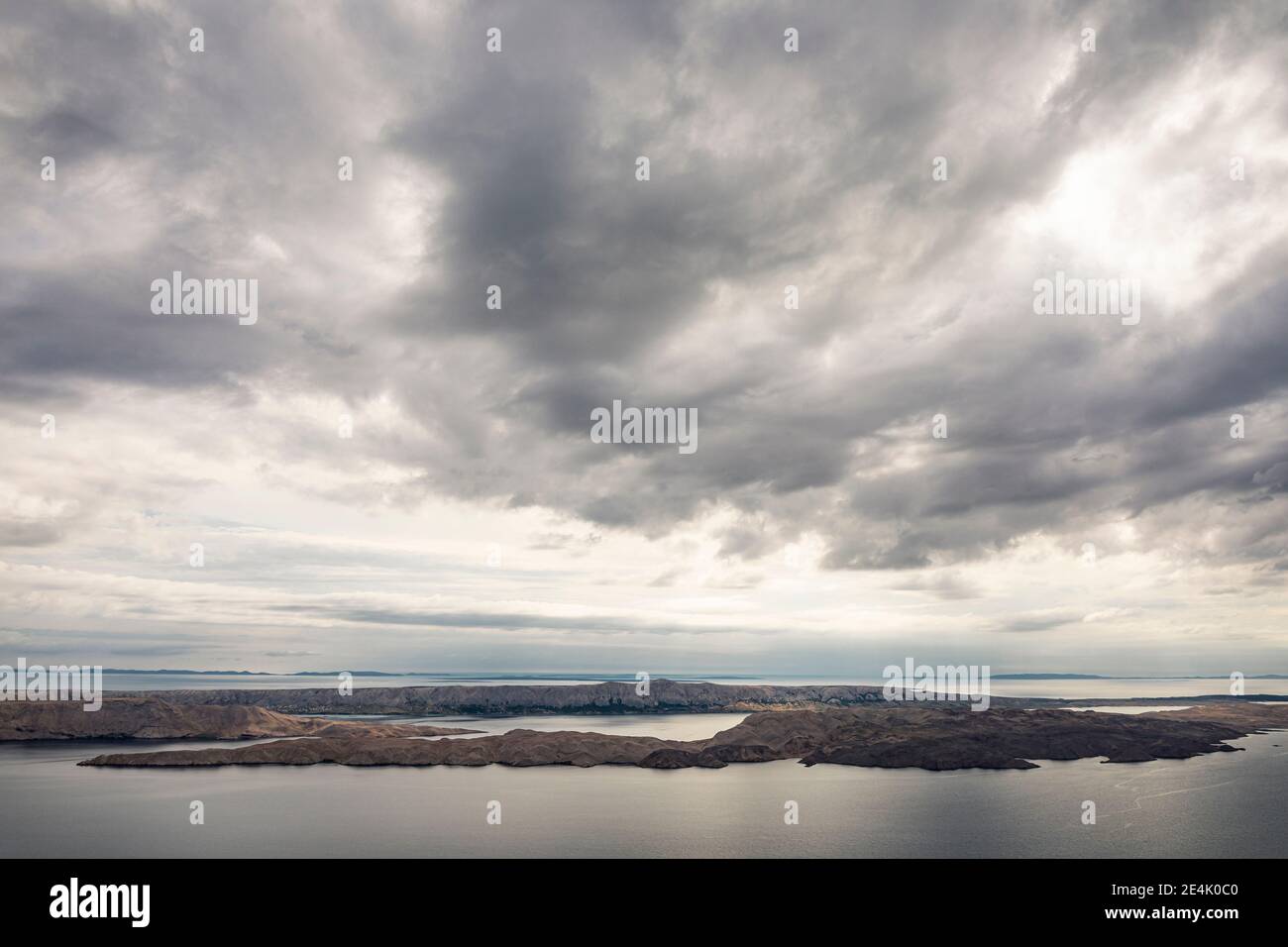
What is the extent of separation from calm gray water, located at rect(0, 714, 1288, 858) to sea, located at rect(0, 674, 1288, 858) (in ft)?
1.43

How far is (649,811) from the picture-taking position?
110500 millimetres

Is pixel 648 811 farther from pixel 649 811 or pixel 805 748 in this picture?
pixel 805 748

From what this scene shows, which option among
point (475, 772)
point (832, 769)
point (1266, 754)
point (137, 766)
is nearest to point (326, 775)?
point (475, 772)

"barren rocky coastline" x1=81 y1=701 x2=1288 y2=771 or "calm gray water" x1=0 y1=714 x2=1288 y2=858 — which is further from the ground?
"calm gray water" x1=0 y1=714 x2=1288 y2=858

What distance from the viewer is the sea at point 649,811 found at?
87.7m

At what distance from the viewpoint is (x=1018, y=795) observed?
392 ft

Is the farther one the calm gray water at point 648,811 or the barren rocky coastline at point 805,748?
the barren rocky coastline at point 805,748

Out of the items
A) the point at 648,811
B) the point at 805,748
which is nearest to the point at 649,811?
the point at 648,811

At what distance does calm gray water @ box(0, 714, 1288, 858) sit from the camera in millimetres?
87812

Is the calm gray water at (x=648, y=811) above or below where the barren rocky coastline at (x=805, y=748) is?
above

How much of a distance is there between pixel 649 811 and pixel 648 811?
142mm

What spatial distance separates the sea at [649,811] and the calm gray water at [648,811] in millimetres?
436

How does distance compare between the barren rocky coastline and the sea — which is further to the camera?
the barren rocky coastline

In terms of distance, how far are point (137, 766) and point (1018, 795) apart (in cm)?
16321
